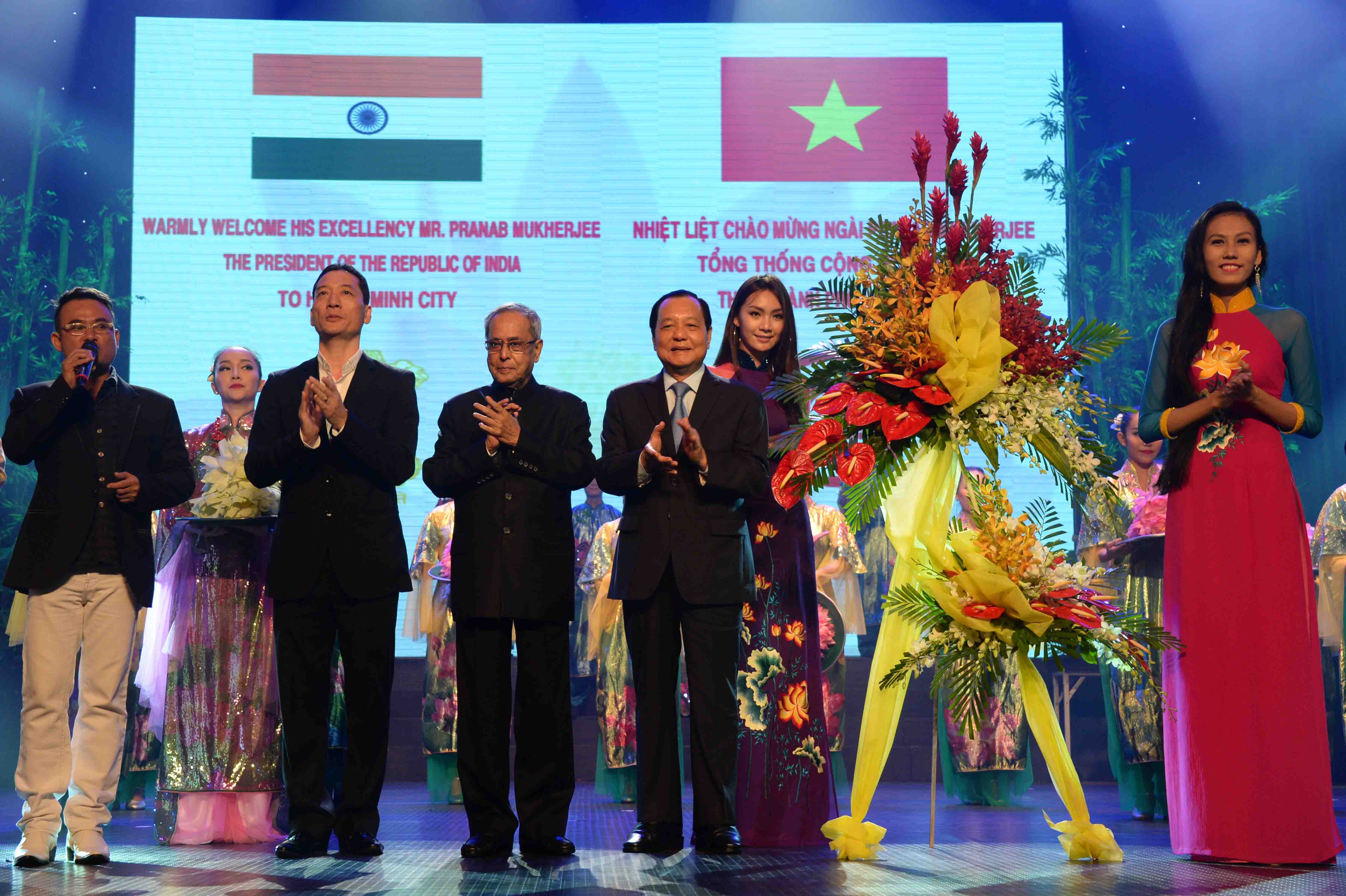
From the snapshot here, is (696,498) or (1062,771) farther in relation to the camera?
(696,498)

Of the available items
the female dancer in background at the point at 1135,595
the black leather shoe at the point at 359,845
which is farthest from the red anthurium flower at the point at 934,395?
the black leather shoe at the point at 359,845

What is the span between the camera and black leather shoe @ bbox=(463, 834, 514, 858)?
3.33m

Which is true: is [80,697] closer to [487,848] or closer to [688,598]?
[487,848]

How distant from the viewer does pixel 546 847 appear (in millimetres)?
3395

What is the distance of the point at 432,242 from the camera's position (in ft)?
20.7

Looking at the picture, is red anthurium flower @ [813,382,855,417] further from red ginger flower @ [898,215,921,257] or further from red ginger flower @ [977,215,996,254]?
red ginger flower @ [977,215,996,254]

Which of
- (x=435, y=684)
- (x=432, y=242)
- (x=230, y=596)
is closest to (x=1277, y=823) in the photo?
Result: (x=230, y=596)

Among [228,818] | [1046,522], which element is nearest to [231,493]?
[228,818]

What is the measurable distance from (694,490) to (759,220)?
124 inches

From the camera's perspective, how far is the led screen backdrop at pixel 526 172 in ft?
20.4

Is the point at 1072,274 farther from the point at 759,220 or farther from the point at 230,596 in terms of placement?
the point at 230,596

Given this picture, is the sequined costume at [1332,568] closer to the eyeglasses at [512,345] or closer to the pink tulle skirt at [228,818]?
the eyeglasses at [512,345]

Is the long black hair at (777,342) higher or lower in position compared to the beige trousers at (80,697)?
higher

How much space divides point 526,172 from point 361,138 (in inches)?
32.5
